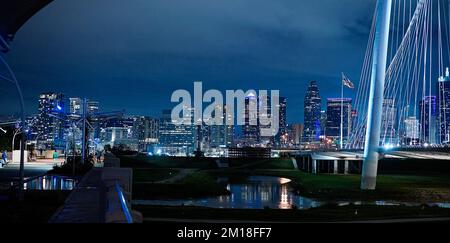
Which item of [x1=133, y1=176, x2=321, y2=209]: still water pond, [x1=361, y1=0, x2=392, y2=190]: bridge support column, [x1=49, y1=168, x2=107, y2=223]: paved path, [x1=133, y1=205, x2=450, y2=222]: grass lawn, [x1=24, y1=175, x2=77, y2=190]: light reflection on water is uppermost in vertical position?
[x1=361, y1=0, x2=392, y2=190]: bridge support column

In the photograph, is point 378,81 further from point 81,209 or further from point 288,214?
point 81,209

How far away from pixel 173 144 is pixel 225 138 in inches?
704

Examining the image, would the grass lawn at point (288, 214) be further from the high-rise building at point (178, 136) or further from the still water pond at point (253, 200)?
the high-rise building at point (178, 136)

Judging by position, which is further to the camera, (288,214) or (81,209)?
(288,214)

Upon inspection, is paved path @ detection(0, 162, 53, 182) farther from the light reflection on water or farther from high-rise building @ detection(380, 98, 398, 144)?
high-rise building @ detection(380, 98, 398, 144)

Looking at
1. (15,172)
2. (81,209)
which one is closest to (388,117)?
(15,172)

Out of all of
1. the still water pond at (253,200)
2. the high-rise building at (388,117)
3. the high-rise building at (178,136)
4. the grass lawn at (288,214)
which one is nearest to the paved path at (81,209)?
the grass lawn at (288,214)

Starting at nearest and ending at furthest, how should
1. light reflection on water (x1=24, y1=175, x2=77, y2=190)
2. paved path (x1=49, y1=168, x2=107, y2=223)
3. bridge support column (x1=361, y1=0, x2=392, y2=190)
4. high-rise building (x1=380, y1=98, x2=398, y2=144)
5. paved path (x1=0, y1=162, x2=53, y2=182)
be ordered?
paved path (x1=49, y1=168, x2=107, y2=223)
light reflection on water (x1=24, y1=175, x2=77, y2=190)
bridge support column (x1=361, y1=0, x2=392, y2=190)
paved path (x1=0, y1=162, x2=53, y2=182)
high-rise building (x1=380, y1=98, x2=398, y2=144)

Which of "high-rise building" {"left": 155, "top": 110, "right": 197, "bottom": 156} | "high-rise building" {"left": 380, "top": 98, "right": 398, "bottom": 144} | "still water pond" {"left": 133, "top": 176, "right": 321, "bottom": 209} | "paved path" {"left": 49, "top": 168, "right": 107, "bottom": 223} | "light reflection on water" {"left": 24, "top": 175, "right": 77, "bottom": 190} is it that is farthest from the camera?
"high-rise building" {"left": 155, "top": 110, "right": 197, "bottom": 156}

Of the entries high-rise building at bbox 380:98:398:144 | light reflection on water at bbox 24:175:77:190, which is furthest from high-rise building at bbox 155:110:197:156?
light reflection on water at bbox 24:175:77:190

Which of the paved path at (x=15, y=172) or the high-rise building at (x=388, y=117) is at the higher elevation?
the high-rise building at (x=388, y=117)
